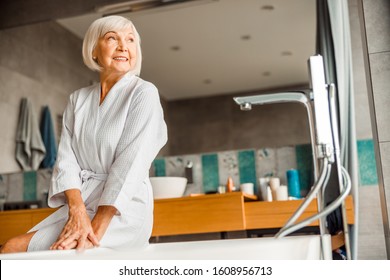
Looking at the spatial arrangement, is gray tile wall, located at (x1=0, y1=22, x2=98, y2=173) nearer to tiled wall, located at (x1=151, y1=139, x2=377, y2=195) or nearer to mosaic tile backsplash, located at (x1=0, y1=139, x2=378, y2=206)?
mosaic tile backsplash, located at (x1=0, y1=139, x2=378, y2=206)

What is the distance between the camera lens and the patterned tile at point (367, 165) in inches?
107

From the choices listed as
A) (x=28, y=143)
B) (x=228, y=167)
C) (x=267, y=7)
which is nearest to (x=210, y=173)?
(x=228, y=167)

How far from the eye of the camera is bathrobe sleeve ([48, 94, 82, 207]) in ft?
4.60

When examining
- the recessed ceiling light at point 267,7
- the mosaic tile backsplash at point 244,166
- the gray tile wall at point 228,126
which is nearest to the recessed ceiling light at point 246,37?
the recessed ceiling light at point 267,7

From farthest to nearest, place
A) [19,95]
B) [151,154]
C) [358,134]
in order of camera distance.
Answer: [19,95]
[358,134]
[151,154]

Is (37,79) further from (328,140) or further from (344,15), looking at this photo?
(328,140)

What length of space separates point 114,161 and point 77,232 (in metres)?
0.24

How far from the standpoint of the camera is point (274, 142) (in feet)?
9.49

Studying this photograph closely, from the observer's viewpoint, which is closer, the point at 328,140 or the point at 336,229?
the point at 328,140

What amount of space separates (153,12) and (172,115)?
713mm

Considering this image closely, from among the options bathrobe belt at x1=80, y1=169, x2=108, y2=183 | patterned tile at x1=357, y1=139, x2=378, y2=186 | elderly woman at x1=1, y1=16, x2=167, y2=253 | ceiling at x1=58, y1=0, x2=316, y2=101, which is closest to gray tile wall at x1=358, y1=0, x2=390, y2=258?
patterned tile at x1=357, y1=139, x2=378, y2=186

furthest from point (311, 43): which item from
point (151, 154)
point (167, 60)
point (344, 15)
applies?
point (151, 154)

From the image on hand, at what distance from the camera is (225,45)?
10.3 feet

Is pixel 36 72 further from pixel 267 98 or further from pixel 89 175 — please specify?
pixel 267 98
